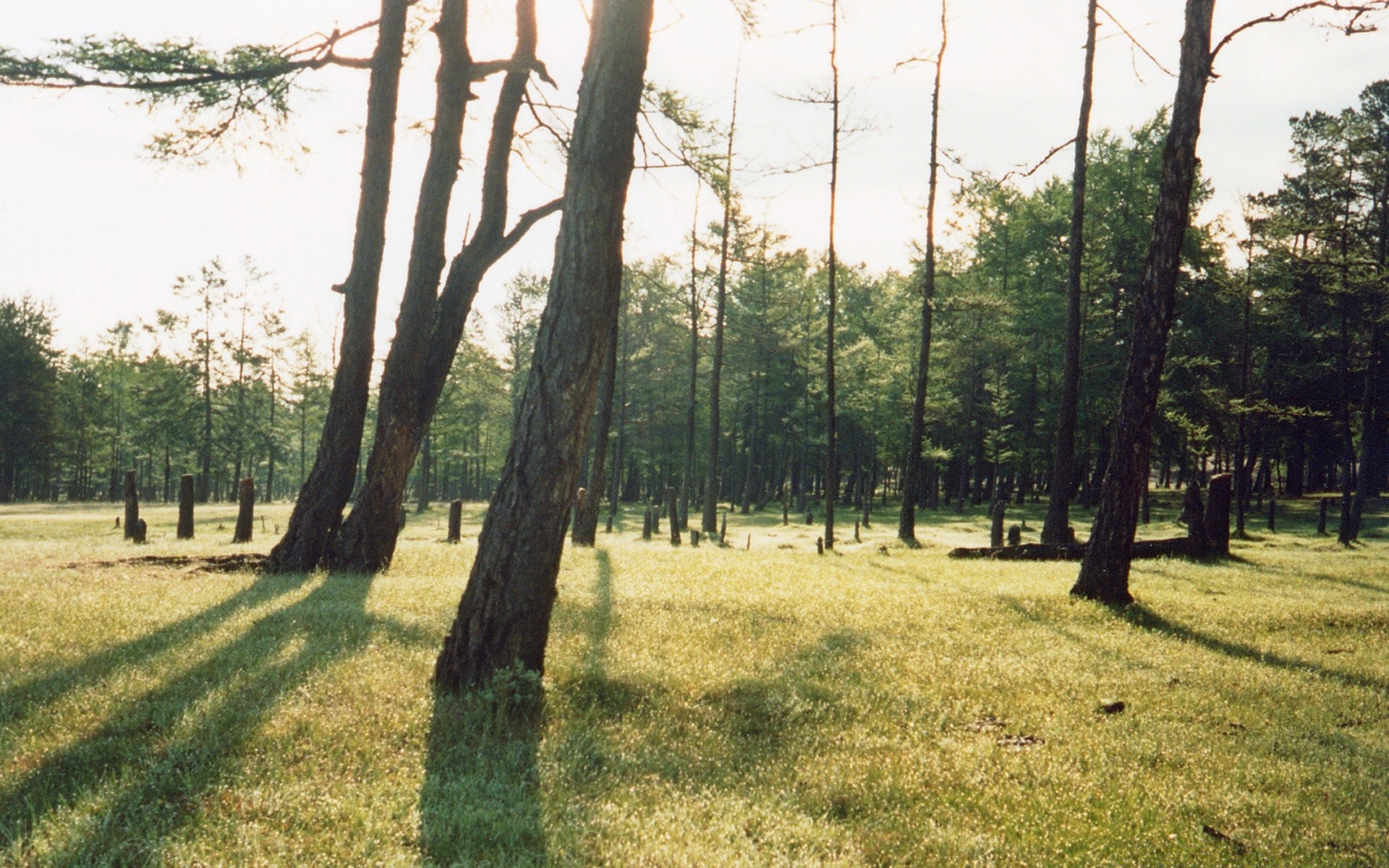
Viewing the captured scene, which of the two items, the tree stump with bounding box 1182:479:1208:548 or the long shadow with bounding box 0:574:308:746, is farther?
the tree stump with bounding box 1182:479:1208:548

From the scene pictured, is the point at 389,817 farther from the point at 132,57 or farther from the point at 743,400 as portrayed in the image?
the point at 743,400

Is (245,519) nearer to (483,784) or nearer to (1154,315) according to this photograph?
(483,784)

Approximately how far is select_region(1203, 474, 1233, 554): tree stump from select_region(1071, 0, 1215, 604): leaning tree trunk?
906 cm

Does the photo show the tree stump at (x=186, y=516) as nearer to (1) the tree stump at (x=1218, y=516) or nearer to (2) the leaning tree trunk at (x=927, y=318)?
(2) the leaning tree trunk at (x=927, y=318)

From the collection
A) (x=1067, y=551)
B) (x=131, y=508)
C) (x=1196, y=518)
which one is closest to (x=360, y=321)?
(x=131, y=508)

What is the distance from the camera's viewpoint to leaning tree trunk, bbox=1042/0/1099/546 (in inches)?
736

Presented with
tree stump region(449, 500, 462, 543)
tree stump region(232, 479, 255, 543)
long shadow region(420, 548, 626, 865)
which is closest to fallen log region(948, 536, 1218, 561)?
tree stump region(449, 500, 462, 543)

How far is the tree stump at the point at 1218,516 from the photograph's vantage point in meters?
18.8

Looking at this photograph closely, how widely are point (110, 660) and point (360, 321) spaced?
7229 millimetres

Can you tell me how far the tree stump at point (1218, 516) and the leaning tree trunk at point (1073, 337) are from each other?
3.15 metres

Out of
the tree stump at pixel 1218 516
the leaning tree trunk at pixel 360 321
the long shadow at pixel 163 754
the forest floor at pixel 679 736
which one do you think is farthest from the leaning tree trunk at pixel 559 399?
the tree stump at pixel 1218 516

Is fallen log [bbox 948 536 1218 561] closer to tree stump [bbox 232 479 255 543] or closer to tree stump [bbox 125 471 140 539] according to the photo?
tree stump [bbox 232 479 255 543]

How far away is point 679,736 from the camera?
5.38 meters

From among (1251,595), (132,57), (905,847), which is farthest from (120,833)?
(1251,595)
